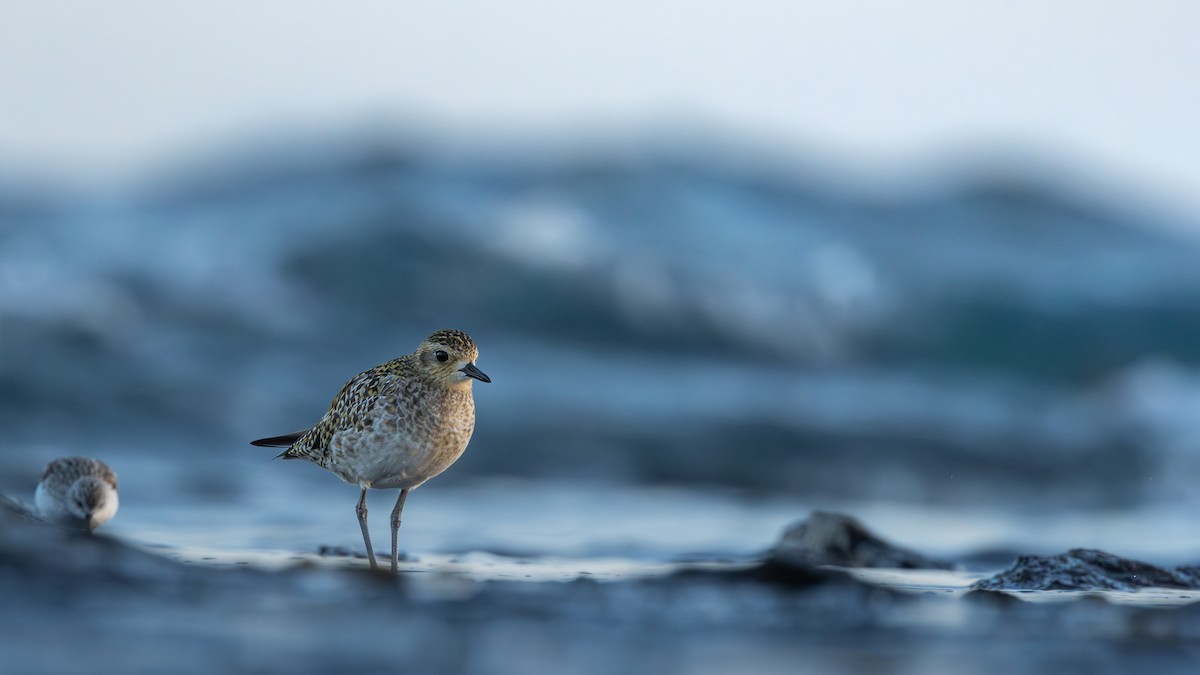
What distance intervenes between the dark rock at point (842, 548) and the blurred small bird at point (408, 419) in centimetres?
175

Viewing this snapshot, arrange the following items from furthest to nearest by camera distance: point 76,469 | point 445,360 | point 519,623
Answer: point 76,469 < point 445,360 < point 519,623

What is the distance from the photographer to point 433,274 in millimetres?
19641

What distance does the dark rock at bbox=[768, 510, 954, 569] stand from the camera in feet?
20.4

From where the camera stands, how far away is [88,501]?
6.00 meters

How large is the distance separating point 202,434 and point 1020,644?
33.5ft

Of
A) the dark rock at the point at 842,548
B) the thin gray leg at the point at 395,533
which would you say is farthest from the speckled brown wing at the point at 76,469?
the dark rock at the point at 842,548

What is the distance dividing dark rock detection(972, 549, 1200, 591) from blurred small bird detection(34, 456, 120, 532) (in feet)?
13.1

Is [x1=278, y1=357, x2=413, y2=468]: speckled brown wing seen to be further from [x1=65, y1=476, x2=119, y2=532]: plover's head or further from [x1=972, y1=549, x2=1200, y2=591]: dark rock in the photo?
[x1=972, y1=549, x2=1200, y2=591]: dark rock

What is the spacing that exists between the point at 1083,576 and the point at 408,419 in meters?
2.90

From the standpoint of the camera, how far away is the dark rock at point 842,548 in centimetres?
621

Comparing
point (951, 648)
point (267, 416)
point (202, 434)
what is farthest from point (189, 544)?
point (267, 416)

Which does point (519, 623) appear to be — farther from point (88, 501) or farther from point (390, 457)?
point (88, 501)

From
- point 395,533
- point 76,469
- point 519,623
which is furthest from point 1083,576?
point 76,469

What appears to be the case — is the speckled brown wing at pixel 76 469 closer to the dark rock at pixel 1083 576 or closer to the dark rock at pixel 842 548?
the dark rock at pixel 842 548
